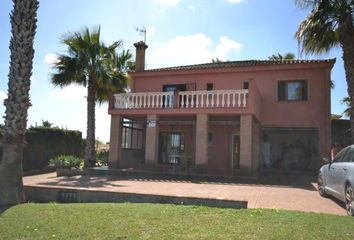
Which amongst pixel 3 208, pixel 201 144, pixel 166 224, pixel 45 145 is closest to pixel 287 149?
pixel 201 144

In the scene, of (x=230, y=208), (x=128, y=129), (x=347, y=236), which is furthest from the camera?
(x=128, y=129)

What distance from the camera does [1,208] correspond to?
9.23 metres

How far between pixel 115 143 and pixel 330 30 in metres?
11.5

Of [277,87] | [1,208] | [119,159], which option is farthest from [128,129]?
[1,208]

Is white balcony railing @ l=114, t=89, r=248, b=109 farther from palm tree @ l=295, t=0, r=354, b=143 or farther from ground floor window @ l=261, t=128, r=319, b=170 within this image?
ground floor window @ l=261, t=128, r=319, b=170

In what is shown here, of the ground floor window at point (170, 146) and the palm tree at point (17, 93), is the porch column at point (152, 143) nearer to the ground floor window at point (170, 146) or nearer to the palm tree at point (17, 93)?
the ground floor window at point (170, 146)

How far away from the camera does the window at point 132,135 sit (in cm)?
2106

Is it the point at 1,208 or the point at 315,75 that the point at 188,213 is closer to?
the point at 1,208

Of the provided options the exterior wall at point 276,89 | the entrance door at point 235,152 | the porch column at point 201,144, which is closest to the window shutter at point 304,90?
the exterior wall at point 276,89

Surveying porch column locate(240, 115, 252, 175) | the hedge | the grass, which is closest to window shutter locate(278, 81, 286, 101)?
porch column locate(240, 115, 252, 175)

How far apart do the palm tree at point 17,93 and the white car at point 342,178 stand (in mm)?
8265

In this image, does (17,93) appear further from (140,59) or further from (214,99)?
(140,59)

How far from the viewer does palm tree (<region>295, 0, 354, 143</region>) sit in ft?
49.5

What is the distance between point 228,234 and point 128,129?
51.8ft
